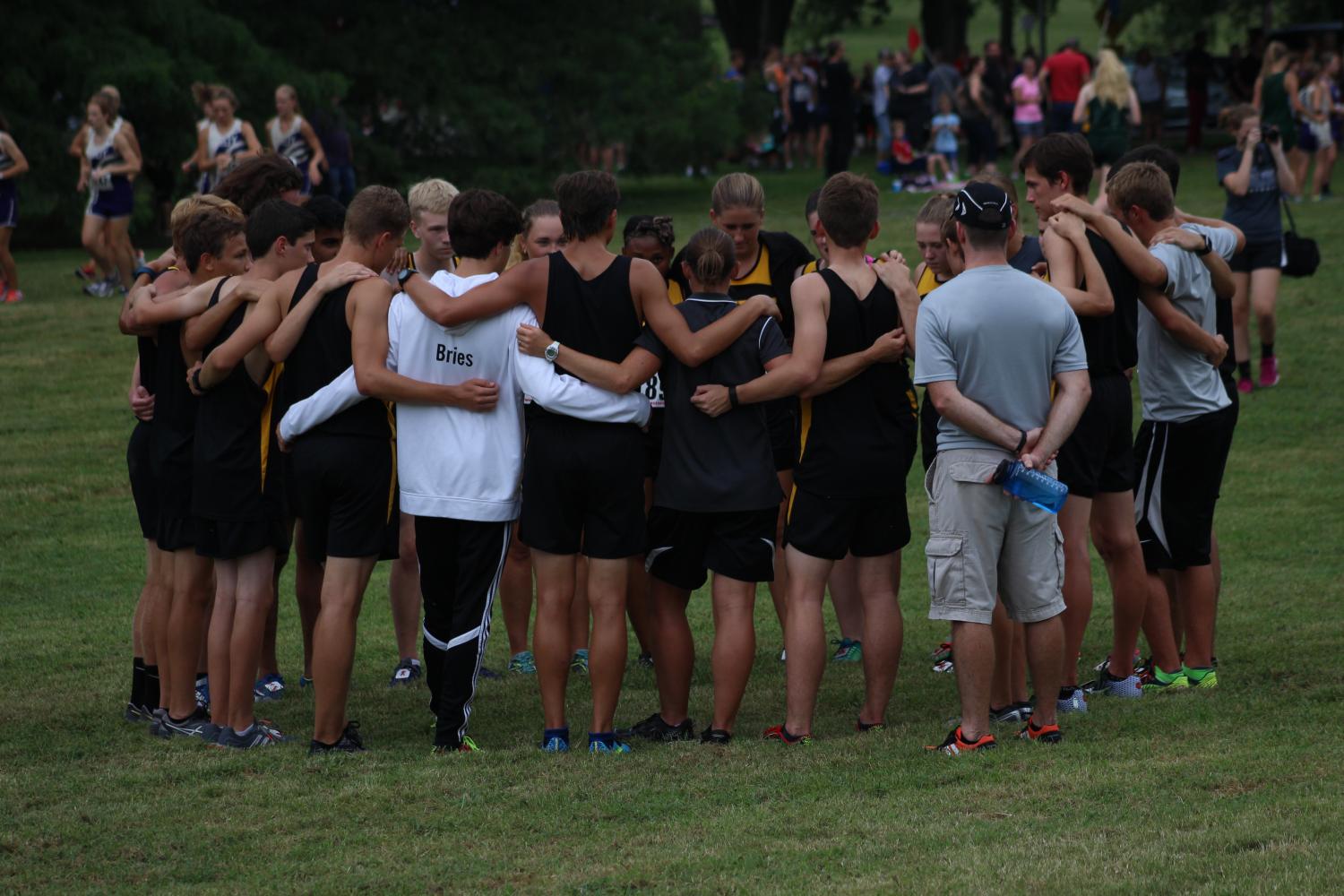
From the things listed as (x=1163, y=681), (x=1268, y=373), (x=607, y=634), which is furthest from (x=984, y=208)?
(x=1268, y=373)

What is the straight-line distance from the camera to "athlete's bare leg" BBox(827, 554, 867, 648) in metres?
7.25

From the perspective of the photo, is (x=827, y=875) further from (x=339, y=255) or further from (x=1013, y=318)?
(x=339, y=255)

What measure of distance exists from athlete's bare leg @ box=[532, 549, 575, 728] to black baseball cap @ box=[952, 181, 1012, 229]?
1.78m

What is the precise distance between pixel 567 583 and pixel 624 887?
1.55 m

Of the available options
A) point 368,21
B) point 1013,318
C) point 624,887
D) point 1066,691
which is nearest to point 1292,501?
point 1066,691

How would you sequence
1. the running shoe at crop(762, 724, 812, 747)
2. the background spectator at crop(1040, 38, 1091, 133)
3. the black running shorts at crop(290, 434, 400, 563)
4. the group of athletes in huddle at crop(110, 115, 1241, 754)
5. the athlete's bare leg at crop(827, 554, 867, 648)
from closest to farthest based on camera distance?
the group of athletes in huddle at crop(110, 115, 1241, 754)
the black running shorts at crop(290, 434, 400, 563)
the running shoe at crop(762, 724, 812, 747)
the athlete's bare leg at crop(827, 554, 867, 648)
the background spectator at crop(1040, 38, 1091, 133)

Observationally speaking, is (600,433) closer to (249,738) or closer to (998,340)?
(998,340)

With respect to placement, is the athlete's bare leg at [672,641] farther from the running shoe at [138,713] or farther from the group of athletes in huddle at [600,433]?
the running shoe at [138,713]

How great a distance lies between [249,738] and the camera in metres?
5.80

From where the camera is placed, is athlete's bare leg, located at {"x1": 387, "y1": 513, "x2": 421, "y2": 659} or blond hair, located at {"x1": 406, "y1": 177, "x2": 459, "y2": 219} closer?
blond hair, located at {"x1": 406, "y1": 177, "x2": 459, "y2": 219}

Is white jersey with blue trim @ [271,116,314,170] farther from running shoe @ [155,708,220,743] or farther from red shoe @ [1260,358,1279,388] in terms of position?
running shoe @ [155,708,220,743]

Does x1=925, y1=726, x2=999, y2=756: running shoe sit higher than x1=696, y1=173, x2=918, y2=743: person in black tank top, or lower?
lower

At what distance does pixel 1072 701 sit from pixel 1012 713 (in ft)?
0.91

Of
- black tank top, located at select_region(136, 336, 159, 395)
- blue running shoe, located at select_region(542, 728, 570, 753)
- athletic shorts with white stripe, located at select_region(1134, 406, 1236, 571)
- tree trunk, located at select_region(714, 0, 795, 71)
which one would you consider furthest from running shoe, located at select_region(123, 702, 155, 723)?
tree trunk, located at select_region(714, 0, 795, 71)
